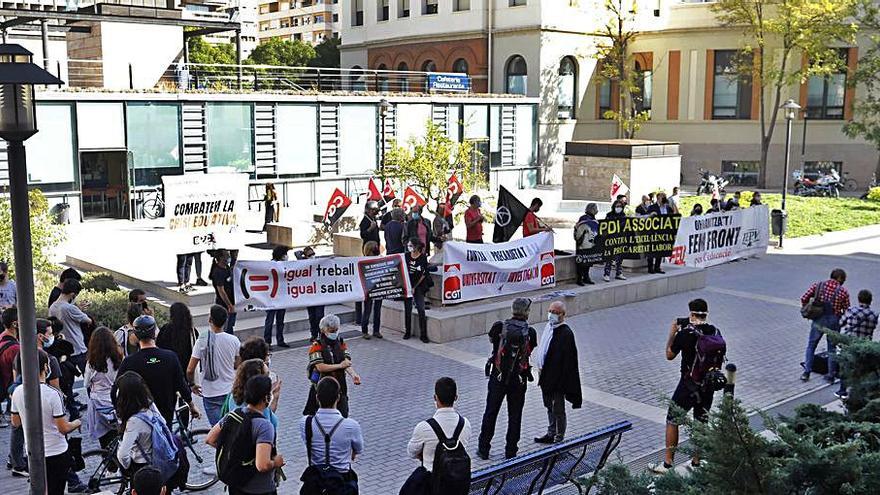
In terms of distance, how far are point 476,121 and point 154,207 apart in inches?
590

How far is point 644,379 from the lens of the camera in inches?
523

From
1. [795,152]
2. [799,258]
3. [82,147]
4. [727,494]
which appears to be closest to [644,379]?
[727,494]

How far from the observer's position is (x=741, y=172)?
45.2 meters

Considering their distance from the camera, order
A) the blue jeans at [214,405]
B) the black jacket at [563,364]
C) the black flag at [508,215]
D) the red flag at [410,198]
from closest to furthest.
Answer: the blue jeans at [214,405] → the black jacket at [563,364] → the black flag at [508,215] → the red flag at [410,198]

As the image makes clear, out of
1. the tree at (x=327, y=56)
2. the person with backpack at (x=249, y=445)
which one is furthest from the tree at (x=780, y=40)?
the person with backpack at (x=249, y=445)

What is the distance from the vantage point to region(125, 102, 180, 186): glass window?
2848cm

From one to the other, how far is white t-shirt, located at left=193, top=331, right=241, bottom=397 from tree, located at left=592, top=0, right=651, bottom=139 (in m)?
38.4

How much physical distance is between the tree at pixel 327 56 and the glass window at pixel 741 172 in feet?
104

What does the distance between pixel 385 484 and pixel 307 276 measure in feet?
19.0

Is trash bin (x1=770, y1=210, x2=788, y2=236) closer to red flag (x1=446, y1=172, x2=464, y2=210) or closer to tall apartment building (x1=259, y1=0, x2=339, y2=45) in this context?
red flag (x1=446, y1=172, x2=464, y2=210)

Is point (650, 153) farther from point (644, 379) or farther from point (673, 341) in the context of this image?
point (673, 341)

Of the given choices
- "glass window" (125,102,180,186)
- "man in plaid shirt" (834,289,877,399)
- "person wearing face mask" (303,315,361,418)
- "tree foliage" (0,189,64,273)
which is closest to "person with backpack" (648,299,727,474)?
"person wearing face mask" (303,315,361,418)

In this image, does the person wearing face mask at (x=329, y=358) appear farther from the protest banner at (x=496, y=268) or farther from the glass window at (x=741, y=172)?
the glass window at (x=741, y=172)

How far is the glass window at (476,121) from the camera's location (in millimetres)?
38216
